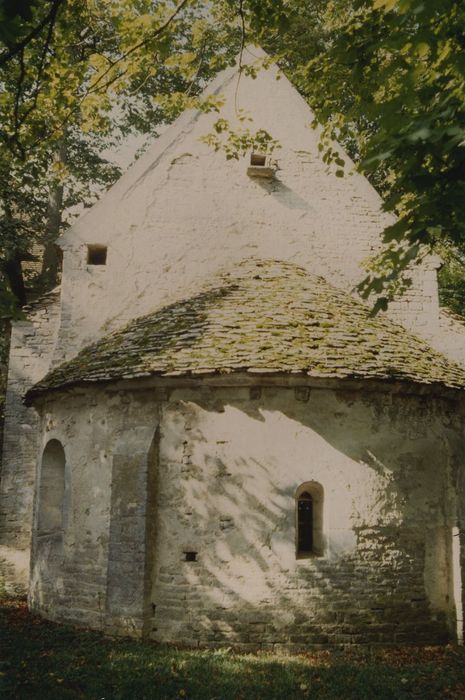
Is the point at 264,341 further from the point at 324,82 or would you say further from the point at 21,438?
the point at 21,438

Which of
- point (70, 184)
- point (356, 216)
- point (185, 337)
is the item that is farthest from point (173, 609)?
point (70, 184)

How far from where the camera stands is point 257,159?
1267 centimetres

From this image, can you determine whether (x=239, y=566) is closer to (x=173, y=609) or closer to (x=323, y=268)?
(x=173, y=609)

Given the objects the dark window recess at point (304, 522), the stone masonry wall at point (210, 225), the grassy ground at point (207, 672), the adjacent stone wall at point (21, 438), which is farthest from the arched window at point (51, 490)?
the dark window recess at point (304, 522)

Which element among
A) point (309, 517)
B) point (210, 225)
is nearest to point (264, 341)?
point (309, 517)

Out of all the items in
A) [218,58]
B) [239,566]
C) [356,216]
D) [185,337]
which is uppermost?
[218,58]

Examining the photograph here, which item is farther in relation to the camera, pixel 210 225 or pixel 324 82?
pixel 210 225

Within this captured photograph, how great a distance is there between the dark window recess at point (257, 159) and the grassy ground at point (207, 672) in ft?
29.1

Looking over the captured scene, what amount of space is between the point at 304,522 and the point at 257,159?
7.29 meters

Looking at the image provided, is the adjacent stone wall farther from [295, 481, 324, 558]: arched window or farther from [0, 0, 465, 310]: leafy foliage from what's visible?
[295, 481, 324, 558]: arched window

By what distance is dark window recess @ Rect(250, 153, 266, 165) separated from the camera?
12602 mm

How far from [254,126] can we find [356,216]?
270cm

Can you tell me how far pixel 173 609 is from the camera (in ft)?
27.2

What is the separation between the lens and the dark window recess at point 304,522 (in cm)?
876
